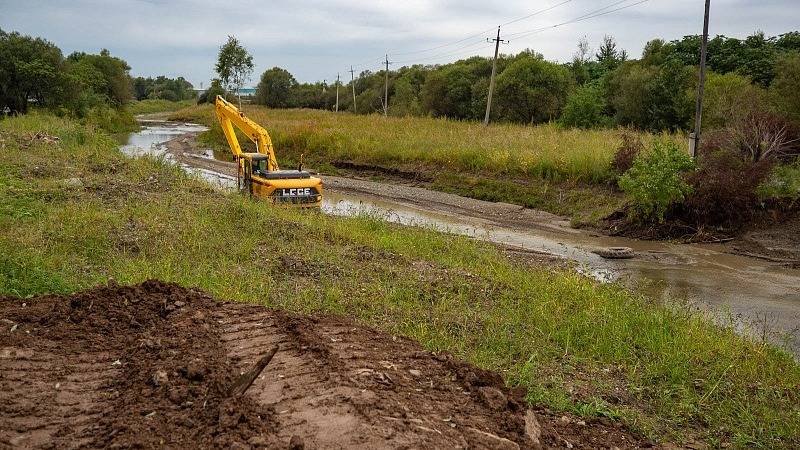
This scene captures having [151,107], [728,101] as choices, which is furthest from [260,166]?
[151,107]

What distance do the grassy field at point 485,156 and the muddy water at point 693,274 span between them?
268 centimetres

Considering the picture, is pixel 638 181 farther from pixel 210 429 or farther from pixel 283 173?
pixel 210 429

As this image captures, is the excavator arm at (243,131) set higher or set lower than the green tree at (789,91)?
lower

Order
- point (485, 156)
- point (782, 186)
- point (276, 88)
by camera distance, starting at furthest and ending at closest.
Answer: point (276, 88) < point (485, 156) < point (782, 186)

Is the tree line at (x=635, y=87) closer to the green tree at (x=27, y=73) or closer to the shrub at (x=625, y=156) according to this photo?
the shrub at (x=625, y=156)

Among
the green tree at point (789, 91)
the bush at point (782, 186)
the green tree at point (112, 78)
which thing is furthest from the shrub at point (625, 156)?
the green tree at point (112, 78)

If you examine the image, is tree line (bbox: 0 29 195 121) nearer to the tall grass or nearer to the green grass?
the tall grass

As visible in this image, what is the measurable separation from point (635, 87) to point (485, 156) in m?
13.3

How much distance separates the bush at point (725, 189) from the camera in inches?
699

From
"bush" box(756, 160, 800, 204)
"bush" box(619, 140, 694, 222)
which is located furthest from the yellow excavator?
"bush" box(756, 160, 800, 204)

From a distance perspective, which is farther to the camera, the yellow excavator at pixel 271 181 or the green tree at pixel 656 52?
the green tree at pixel 656 52

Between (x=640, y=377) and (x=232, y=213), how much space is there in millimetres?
8685

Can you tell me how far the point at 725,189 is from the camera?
17.8 m

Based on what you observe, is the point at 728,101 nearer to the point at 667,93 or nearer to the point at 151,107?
the point at 667,93
